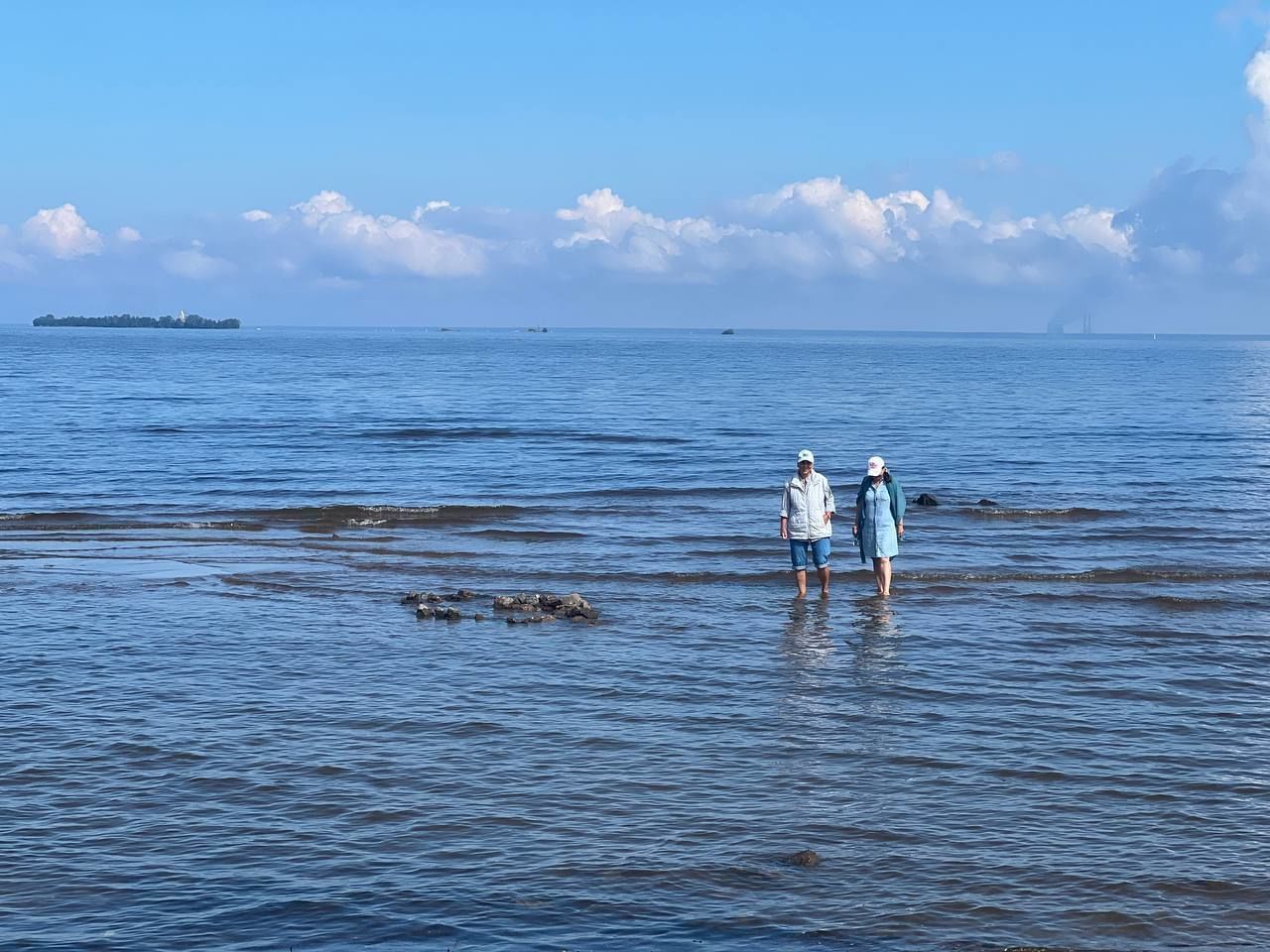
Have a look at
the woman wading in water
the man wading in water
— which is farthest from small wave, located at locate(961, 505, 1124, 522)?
the man wading in water

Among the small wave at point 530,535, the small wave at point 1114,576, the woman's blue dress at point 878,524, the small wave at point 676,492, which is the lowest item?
the small wave at point 530,535

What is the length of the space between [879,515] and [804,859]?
985 cm

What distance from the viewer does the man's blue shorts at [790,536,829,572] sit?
1858cm

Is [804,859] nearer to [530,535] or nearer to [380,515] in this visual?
[530,535]

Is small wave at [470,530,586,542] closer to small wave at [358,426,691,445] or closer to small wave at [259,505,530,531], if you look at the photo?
small wave at [259,505,530,531]

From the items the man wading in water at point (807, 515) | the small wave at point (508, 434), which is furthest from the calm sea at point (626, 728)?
the small wave at point (508, 434)

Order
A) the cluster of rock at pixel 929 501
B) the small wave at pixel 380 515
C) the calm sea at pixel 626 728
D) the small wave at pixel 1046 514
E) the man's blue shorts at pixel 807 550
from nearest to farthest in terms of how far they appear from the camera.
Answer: the calm sea at pixel 626 728 → the man's blue shorts at pixel 807 550 → the small wave at pixel 380 515 → the small wave at pixel 1046 514 → the cluster of rock at pixel 929 501

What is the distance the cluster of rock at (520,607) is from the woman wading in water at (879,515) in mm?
3823

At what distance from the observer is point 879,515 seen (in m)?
18.4

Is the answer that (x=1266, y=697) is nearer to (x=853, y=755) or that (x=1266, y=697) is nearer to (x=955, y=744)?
(x=955, y=744)

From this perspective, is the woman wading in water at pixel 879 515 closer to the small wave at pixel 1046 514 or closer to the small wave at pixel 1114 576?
the small wave at pixel 1114 576

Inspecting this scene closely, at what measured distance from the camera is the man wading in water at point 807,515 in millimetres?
18375

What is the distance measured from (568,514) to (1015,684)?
52.5 feet

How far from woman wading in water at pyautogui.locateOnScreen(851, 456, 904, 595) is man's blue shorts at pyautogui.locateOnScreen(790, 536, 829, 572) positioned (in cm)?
55
